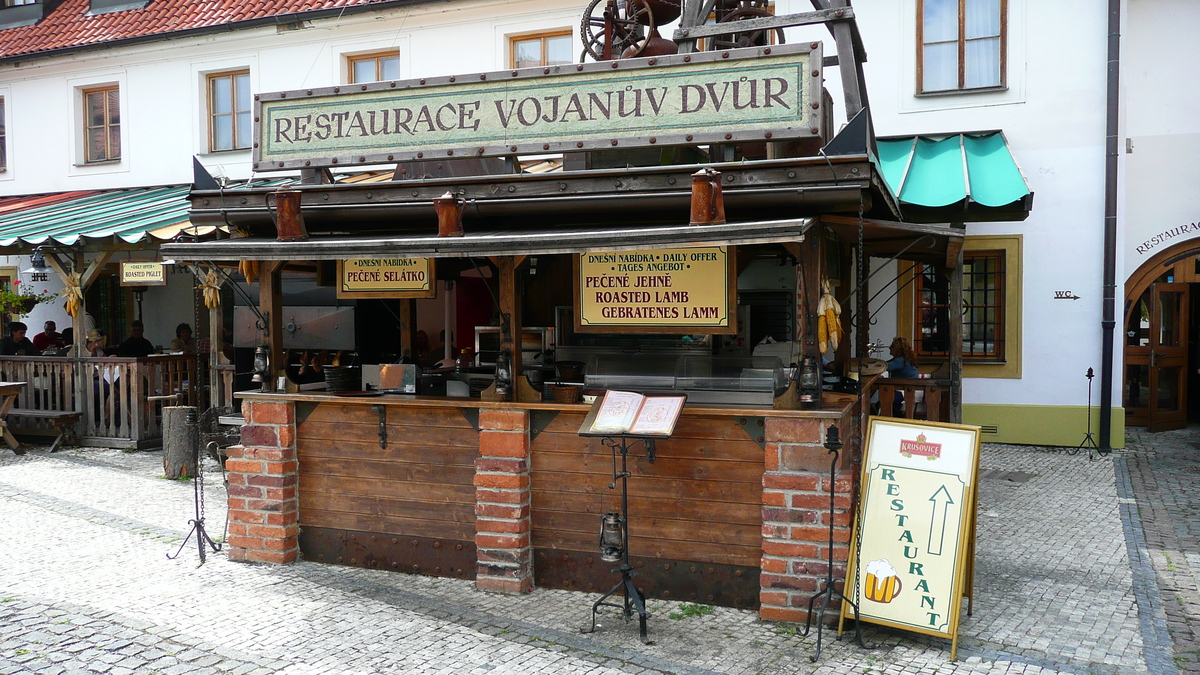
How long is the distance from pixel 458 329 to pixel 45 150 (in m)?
9.70

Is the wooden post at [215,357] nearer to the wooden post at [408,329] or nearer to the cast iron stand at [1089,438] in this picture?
the wooden post at [408,329]

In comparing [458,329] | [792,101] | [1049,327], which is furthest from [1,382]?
[1049,327]

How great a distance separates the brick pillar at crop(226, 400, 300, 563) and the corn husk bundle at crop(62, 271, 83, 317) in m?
6.96

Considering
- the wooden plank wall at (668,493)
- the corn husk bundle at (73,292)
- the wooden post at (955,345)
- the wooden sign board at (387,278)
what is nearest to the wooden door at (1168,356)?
the wooden post at (955,345)

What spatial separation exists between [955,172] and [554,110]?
6466mm

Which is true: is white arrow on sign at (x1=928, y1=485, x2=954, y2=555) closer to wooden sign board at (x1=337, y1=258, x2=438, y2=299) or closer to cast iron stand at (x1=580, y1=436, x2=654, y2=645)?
cast iron stand at (x1=580, y1=436, x2=654, y2=645)

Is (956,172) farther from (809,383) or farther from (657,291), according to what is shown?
(809,383)

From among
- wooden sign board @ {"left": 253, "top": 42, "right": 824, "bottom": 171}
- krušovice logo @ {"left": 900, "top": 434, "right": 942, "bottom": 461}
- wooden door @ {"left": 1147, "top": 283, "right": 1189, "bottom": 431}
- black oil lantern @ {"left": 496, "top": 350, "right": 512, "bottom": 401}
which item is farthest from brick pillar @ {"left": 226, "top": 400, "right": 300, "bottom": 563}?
wooden door @ {"left": 1147, "top": 283, "right": 1189, "bottom": 431}

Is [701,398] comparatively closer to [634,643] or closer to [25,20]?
[634,643]

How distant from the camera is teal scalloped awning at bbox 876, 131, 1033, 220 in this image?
977 centimetres

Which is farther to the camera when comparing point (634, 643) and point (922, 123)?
point (922, 123)

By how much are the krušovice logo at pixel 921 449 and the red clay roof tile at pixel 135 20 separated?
11655mm

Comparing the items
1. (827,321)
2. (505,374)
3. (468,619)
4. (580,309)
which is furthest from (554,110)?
(468,619)

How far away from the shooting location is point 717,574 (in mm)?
5664
